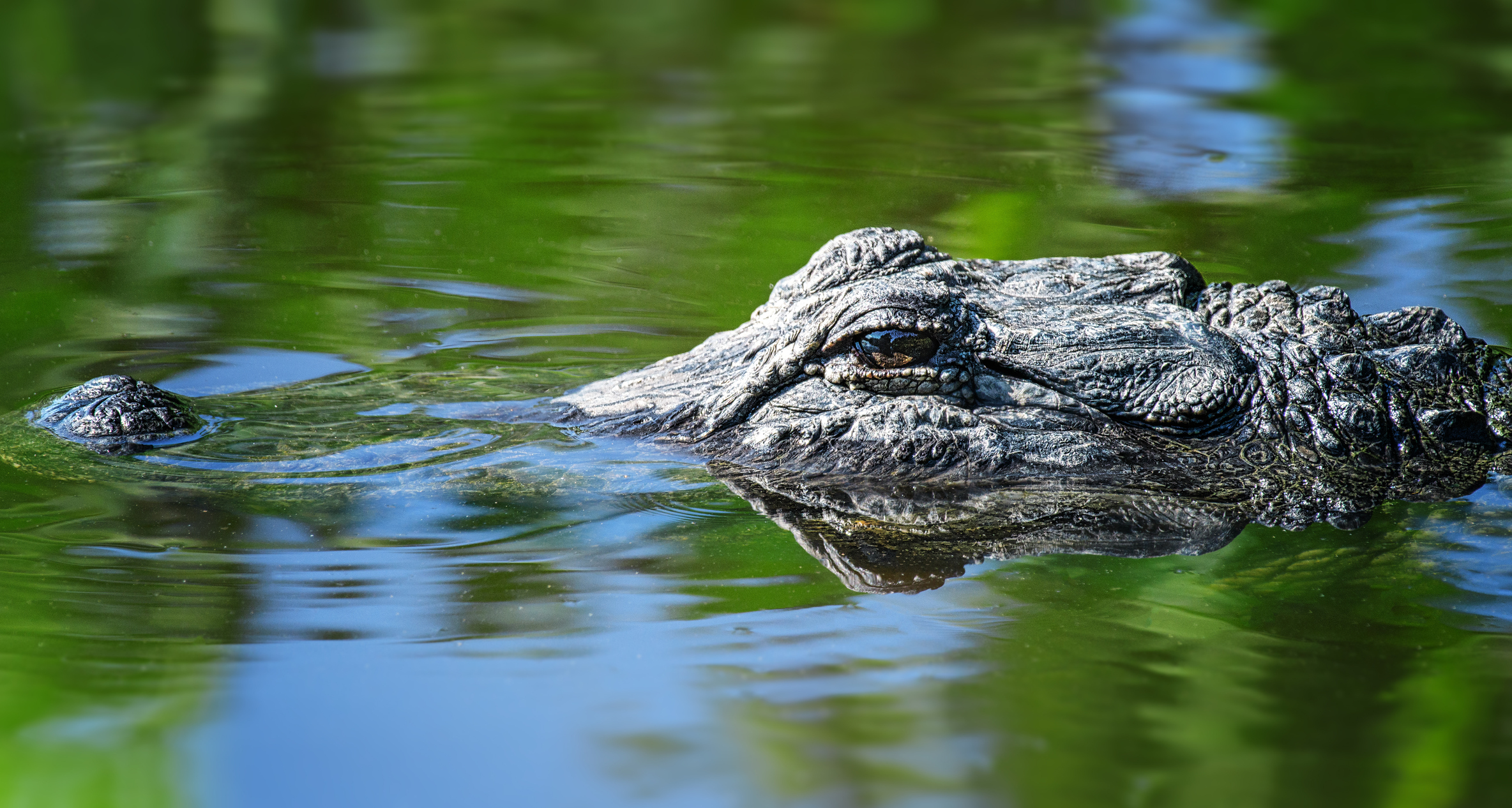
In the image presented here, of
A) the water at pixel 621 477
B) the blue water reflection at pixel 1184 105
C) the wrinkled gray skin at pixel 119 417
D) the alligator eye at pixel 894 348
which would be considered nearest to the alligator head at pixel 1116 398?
the alligator eye at pixel 894 348

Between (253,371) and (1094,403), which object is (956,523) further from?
(253,371)

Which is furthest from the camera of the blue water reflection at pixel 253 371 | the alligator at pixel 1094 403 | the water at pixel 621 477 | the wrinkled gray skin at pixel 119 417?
the blue water reflection at pixel 253 371

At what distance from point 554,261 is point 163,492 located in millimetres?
3419

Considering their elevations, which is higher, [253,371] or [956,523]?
[253,371]

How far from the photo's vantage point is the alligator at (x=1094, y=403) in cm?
430

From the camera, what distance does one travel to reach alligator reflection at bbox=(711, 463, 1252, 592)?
378cm

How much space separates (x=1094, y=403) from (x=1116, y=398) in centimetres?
7

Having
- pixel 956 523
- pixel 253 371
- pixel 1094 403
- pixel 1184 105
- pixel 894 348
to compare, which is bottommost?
pixel 956 523

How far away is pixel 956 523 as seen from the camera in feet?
13.3

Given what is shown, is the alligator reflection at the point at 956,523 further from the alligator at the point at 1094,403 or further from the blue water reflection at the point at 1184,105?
the blue water reflection at the point at 1184,105

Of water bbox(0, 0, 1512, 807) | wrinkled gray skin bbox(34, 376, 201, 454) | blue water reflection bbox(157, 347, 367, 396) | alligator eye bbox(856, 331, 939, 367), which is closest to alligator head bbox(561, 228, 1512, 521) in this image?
alligator eye bbox(856, 331, 939, 367)

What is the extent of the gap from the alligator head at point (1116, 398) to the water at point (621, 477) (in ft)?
0.93

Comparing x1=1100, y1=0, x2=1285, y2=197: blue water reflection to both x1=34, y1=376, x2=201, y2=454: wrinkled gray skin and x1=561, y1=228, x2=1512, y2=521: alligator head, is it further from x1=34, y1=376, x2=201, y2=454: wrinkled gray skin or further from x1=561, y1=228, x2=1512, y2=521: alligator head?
x1=34, y1=376, x2=201, y2=454: wrinkled gray skin

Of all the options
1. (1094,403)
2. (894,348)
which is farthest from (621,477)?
(1094,403)
